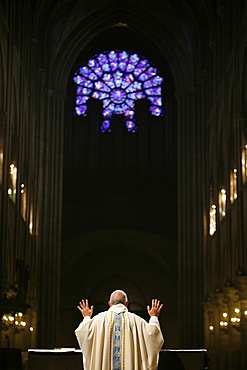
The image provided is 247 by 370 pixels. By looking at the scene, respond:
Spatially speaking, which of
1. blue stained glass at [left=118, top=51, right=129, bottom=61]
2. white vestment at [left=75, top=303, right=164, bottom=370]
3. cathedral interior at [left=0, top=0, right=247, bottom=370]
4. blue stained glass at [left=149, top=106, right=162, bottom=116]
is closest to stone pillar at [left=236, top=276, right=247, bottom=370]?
cathedral interior at [left=0, top=0, right=247, bottom=370]

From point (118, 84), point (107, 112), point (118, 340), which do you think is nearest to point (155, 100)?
point (118, 84)

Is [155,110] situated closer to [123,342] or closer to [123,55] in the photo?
[123,55]

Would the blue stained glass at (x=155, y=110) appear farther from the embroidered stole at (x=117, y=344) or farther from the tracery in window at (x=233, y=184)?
the embroidered stole at (x=117, y=344)

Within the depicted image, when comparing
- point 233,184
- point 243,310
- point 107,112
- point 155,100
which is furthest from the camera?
point 155,100

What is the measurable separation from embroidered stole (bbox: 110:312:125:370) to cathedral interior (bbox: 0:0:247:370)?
12676mm

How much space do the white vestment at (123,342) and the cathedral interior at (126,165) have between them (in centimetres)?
1259

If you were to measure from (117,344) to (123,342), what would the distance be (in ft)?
0.27

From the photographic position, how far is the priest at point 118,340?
1023cm

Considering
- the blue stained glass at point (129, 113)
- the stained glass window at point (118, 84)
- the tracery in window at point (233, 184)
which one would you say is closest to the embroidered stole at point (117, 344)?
the tracery in window at point (233, 184)

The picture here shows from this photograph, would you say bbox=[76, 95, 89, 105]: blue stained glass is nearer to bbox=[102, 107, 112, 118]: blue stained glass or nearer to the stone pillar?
bbox=[102, 107, 112, 118]: blue stained glass

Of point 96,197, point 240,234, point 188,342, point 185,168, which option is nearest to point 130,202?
point 96,197

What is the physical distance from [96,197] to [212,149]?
9.41m

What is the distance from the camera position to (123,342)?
1029cm

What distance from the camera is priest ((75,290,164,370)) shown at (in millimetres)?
10234
